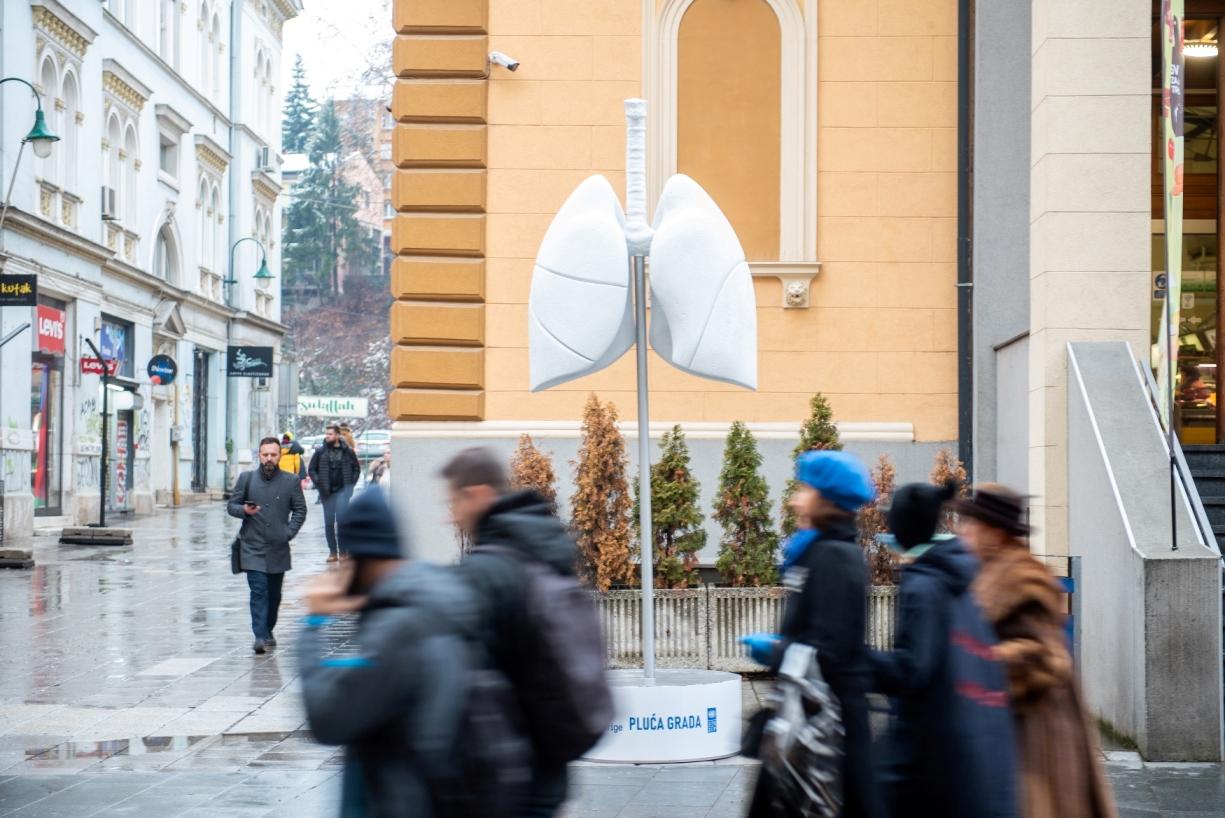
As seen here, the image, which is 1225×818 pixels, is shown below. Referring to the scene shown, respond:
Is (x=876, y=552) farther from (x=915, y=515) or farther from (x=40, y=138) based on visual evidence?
(x=40, y=138)

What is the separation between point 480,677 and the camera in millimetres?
3885

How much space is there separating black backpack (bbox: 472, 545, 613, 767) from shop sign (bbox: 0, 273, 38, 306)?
24.4m

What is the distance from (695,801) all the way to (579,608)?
4406mm

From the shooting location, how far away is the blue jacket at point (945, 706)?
477cm

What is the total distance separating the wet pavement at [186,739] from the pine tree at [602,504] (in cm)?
154

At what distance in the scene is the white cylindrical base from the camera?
9414 millimetres

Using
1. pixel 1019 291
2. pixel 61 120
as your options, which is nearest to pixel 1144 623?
pixel 1019 291

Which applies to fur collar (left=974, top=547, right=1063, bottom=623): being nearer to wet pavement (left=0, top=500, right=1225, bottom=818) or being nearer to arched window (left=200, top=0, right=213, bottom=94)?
wet pavement (left=0, top=500, right=1225, bottom=818)

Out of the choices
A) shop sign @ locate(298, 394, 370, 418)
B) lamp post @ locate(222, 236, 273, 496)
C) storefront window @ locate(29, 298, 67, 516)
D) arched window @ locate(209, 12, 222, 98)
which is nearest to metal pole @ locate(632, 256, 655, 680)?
storefront window @ locate(29, 298, 67, 516)

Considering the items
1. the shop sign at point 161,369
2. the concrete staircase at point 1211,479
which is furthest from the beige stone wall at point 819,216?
the shop sign at point 161,369

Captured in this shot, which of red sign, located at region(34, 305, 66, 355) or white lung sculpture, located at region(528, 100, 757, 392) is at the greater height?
red sign, located at region(34, 305, 66, 355)

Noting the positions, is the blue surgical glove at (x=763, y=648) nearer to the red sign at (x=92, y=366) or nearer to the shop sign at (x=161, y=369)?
the red sign at (x=92, y=366)

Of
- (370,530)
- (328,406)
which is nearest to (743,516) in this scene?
(370,530)

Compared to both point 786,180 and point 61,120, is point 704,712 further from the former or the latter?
point 61,120
